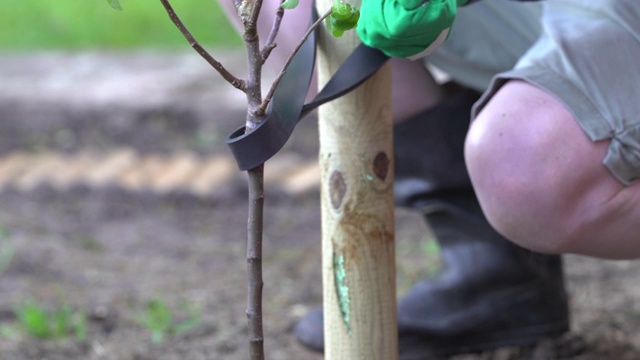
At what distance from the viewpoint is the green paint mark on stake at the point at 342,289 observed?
3.88ft

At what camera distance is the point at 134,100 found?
3.73 meters

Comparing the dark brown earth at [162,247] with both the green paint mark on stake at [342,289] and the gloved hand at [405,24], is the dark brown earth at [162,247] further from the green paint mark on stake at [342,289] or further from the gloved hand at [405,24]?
the gloved hand at [405,24]

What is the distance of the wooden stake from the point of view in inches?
45.6

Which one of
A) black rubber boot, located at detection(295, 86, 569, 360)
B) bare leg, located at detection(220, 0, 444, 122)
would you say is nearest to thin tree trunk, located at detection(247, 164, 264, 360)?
bare leg, located at detection(220, 0, 444, 122)

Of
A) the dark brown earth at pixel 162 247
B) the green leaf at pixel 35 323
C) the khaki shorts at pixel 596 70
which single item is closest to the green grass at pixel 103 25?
the dark brown earth at pixel 162 247

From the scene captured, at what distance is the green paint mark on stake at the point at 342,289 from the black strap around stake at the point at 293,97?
19 cm

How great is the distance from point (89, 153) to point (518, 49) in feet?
7.27

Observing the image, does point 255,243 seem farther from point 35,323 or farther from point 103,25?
point 103,25

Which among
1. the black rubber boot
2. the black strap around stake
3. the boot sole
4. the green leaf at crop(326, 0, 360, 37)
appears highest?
the green leaf at crop(326, 0, 360, 37)

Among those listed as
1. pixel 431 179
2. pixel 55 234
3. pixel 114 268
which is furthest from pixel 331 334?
pixel 55 234

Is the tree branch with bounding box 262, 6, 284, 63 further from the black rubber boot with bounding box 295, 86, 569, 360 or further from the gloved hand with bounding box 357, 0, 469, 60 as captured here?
the black rubber boot with bounding box 295, 86, 569, 360

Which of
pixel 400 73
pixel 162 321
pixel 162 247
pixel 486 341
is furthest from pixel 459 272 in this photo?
pixel 162 247

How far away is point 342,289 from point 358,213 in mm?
96

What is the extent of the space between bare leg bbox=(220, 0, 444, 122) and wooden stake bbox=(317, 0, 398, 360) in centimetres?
43
